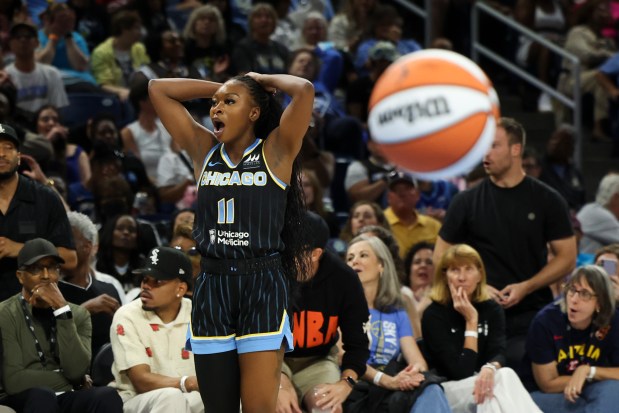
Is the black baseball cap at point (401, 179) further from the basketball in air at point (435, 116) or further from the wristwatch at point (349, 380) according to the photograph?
the basketball in air at point (435, 116)

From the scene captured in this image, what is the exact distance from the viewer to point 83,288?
6965 millimetres

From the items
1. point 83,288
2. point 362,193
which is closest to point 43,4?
point 362,193

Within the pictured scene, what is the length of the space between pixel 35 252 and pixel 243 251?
1.83 meters

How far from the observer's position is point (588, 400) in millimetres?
6711

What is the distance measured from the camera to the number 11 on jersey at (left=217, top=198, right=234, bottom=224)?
15.3 feet

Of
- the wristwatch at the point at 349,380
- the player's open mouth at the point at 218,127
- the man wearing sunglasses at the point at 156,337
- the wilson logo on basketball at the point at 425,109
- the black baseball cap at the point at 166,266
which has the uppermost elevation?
the wilson logo on basketball at the point at 425,109

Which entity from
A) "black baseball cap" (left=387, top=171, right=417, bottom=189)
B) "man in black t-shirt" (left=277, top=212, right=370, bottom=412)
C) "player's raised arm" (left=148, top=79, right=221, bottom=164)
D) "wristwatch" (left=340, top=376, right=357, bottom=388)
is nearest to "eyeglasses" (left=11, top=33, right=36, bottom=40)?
"black baseball cap" (left=387, top=171, right=417, bottom=189)

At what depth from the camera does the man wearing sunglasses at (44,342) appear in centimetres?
597

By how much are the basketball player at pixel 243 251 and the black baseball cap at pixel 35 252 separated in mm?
1559

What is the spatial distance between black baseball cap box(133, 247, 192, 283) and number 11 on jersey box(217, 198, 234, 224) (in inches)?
65.2

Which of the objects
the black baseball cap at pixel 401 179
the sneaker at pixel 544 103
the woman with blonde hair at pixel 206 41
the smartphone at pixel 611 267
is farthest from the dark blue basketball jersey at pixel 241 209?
the sneaker at pixel 544 103

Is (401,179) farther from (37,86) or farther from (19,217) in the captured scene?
(19,217)

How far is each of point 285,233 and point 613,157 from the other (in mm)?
8125

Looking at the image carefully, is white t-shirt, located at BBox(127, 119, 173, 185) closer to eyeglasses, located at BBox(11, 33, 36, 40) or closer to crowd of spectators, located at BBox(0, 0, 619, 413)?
crowd of spectators, located at BBox(0, 0, 619, 413)
